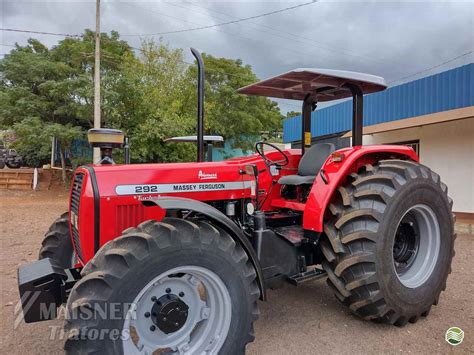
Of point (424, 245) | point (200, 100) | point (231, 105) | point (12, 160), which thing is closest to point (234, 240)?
point (200, 100)

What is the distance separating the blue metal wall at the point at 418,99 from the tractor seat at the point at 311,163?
6.09 metres

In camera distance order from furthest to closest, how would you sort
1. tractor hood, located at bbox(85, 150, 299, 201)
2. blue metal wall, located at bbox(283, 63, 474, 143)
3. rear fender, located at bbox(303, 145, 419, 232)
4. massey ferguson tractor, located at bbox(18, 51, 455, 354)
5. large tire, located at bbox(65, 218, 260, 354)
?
blue metal wall, located at bbox(283, 63, 474, 143)
rear fender, located at bbox(303, 145, 419, 232)
tractor hood, located at bbox(85, 150, 299, 201)
massey ferguson tractor, located at bbox(18, 51, 455, 354)
large tire, located at bbox(65, 218, 260, 354)

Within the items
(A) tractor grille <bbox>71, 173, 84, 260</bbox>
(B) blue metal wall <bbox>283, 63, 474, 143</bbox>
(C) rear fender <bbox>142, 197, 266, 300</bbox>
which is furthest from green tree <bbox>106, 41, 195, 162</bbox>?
(C) rear fender <bbox>142, 197, 266, 300</bbox>

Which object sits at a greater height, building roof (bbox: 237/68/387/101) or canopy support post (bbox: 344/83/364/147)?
building roof (bbox: 237/68/387/101)

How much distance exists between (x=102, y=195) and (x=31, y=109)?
46.9 ft

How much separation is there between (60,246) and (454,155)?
8526mm

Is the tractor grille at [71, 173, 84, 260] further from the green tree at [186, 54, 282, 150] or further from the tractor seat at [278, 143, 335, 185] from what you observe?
the green tree at [186, 54, 282, 150]

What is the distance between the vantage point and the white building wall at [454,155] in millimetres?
8289

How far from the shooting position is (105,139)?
3.21 m

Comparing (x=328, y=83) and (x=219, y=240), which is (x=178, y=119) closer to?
(x=328, y=83)

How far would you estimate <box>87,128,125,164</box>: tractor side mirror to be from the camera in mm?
3172

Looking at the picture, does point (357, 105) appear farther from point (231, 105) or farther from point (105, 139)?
point (231, 105)

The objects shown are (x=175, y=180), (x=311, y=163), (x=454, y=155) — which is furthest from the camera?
(x=454, y=155)

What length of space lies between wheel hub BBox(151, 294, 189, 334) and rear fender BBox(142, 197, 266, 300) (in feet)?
1.84
